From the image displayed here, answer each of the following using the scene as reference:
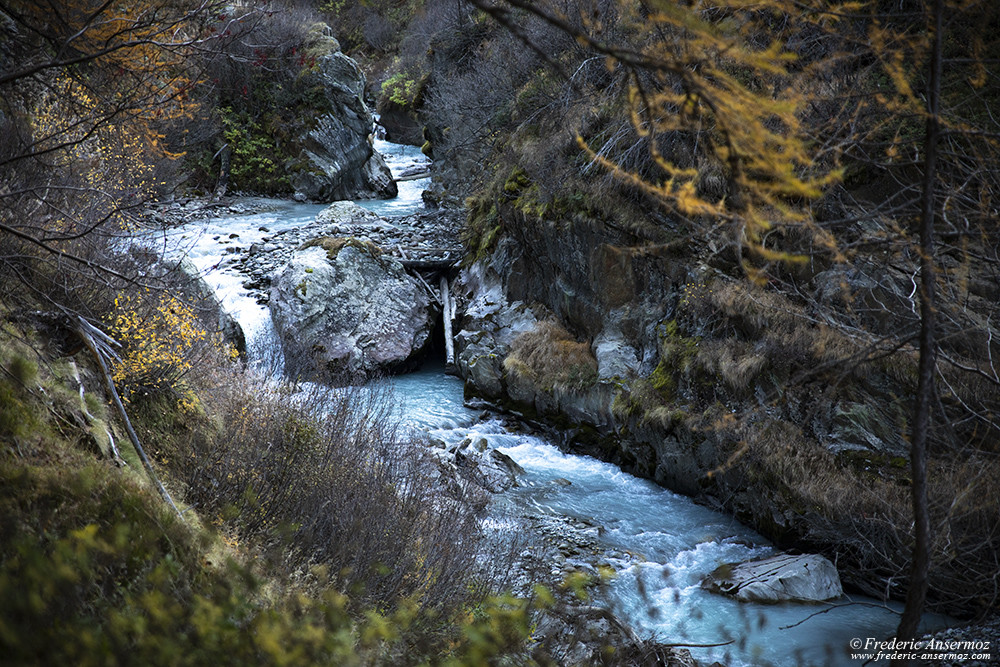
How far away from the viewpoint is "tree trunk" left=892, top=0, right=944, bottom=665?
154 inches

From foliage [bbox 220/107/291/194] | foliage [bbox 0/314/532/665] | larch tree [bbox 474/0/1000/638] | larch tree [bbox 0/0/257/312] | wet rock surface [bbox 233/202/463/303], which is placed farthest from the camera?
foliage [bbox 220/107/291/194]

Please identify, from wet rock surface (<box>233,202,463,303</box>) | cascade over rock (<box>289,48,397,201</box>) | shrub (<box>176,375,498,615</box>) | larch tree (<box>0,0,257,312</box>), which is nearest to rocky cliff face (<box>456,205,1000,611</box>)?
shrub (<box>176,375,498,615</box>)

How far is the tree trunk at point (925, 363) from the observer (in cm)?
392

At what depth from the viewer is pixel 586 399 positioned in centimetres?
1103

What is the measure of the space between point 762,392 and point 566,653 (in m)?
5.36

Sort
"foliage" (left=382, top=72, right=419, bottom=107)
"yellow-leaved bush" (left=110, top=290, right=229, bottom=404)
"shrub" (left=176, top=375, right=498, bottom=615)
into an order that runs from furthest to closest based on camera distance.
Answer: "foliage" (left=382, top=72, right=419, bottom=107) < "yellow-leaved bush" (left=110, top=290, right=229, bottom=404) < "shrub" (left=176, top=375, right=498, bottom=615)

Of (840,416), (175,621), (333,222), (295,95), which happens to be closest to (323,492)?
(175,621)

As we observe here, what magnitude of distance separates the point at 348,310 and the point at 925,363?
11.5 m

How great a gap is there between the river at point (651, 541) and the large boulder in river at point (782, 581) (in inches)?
4.9

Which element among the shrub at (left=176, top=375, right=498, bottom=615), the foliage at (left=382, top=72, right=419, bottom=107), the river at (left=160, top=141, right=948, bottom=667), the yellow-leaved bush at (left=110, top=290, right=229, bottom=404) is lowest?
the river at (left=160, top=141, right=948, bottom=667)

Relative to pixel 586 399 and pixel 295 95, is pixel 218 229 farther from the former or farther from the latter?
pixel 586 399

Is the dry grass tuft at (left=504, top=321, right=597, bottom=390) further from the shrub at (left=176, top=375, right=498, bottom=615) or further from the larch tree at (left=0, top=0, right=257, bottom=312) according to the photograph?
the larch tree at (left=0, top=0, right=257, bottom=312)

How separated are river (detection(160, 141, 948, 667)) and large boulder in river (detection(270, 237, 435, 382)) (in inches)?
26.0

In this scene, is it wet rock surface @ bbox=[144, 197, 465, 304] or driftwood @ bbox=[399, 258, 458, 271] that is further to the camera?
driftwood @ bbox=[399, 258, 458, 271]
